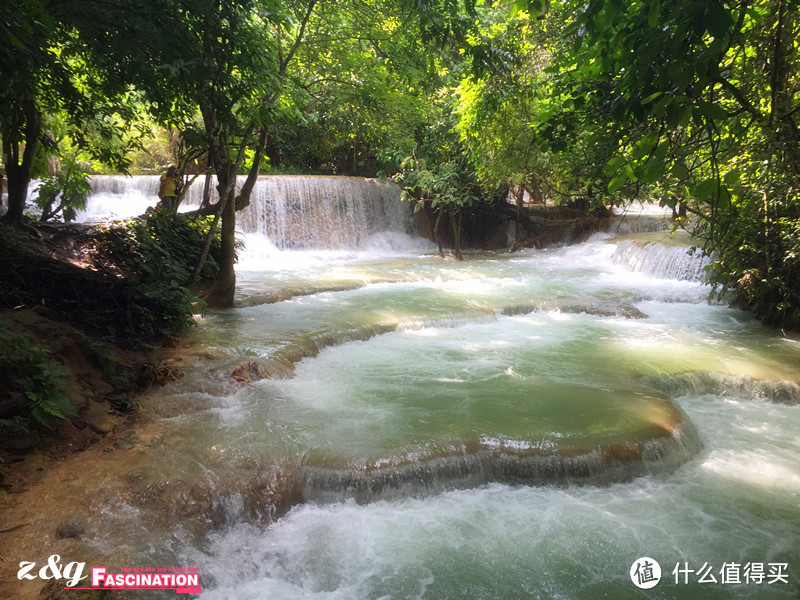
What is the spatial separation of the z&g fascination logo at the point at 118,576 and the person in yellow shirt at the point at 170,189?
7.31 metres

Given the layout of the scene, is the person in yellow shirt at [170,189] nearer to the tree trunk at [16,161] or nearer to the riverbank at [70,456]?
the tree trunk at [16,161]

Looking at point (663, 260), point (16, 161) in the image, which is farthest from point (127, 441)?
point (663, 260)

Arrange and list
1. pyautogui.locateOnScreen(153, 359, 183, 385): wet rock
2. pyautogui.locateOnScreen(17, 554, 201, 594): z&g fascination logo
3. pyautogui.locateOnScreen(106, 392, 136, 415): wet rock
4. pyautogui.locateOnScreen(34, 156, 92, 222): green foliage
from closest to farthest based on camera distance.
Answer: pyautogui.locateOnScreen(17, 554, 201, 594): z&g fascination logo < pyautogui.locateOnScreen(106, 392, 136, 415): wet rock < pyautogui.locateOnScreen(153, 359, 183, 385): wet rock < pyautogui.locateOnScreen(34, 156, 92, 222): green foliage

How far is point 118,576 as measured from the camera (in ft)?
8.98

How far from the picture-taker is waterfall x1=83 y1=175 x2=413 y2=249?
46.5ft

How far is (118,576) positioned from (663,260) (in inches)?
494

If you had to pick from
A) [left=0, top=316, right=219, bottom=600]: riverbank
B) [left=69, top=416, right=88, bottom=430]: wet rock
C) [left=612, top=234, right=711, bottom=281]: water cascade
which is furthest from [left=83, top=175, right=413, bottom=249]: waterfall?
[left=69, top=416, right=88, bottom=430]: wet rock

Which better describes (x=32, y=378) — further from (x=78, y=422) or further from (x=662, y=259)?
(x=662, y=259)

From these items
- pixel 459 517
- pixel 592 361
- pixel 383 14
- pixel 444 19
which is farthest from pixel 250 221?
pixel 459 517

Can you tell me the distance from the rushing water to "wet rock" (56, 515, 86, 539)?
133 mm

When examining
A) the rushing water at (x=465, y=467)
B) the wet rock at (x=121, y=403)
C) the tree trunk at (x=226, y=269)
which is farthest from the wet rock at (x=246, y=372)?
the tree trunk at (x=226, y=269)

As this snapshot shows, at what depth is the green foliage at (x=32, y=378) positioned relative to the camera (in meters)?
3.59

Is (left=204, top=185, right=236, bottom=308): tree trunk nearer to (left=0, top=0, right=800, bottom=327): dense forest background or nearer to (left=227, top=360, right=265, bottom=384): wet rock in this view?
(left=0, top=0, right=800, bottom=327): dense forest background

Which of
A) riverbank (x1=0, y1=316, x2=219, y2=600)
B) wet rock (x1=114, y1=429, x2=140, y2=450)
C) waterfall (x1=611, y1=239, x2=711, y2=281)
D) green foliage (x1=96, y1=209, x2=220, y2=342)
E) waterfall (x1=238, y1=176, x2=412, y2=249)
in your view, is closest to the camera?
riverbank (x1=0, y1=316, x2=219, y2=600)
